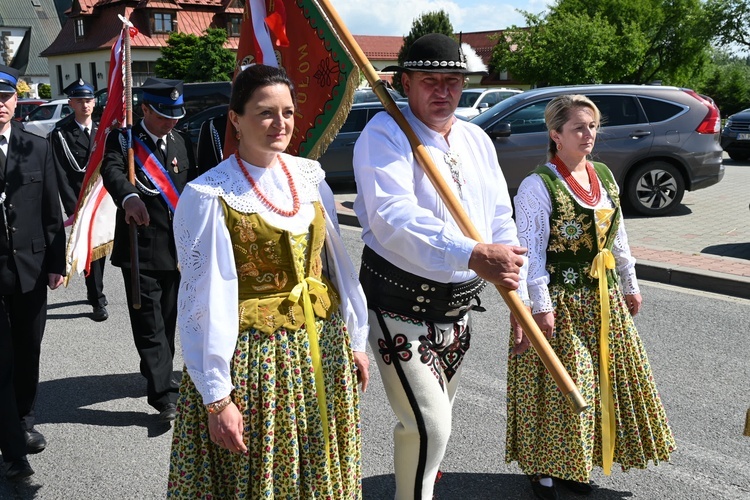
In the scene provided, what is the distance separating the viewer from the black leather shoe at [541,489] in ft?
12.4

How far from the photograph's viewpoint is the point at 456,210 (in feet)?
Result: 9.56

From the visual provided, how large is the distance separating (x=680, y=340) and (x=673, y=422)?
63.7 inches

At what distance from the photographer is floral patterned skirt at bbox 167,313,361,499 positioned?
2.67 meters

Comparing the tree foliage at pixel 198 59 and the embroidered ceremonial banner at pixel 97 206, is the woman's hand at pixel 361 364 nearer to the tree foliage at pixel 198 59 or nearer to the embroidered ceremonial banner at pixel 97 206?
the embroidered ceremonial banner at pixel 97 206

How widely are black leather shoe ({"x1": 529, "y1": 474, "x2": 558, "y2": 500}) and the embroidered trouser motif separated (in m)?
0.78

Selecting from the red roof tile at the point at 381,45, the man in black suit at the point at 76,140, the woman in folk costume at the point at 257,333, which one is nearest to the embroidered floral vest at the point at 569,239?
the woman in folk costume at the point at 257,333

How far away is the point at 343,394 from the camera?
289 centimetres

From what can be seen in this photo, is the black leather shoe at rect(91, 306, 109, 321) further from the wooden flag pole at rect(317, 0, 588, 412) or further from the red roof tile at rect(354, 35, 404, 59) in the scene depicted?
the red roof tile at rect(354, 35, 404, 59)

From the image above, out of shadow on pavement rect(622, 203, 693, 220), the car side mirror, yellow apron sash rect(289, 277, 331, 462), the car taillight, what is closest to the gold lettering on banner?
yellow apron sash rect(289, 277, 331, 462)

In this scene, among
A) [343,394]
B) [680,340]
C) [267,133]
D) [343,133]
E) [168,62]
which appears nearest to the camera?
[267,133]

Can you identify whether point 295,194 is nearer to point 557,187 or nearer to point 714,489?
point 557,187

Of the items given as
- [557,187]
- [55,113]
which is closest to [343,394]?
[557,187]

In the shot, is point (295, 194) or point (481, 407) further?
point (481, 407)

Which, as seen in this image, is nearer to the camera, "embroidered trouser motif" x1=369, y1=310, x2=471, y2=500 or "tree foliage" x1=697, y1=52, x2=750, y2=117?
"embroidered trouser motif" x1=369, y1=310, x2=471, y2=500
